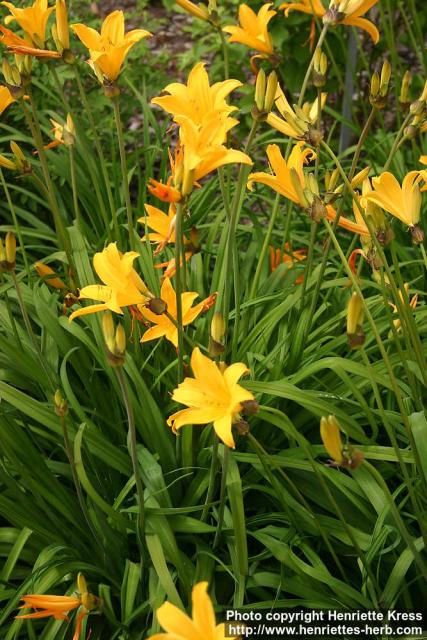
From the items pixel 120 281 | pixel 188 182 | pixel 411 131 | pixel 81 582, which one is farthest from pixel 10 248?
pixel 411 131

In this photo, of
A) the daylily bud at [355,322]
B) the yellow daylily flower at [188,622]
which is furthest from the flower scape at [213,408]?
the yellow daylily flower at [188,622]

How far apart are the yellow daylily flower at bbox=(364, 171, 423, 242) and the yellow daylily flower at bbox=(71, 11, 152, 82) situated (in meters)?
0.72

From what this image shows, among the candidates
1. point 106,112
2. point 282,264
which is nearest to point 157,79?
point 106,112

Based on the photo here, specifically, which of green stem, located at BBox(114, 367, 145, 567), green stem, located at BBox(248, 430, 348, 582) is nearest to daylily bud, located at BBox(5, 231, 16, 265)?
green stem, located at BBox(114, 367, 145, 567)

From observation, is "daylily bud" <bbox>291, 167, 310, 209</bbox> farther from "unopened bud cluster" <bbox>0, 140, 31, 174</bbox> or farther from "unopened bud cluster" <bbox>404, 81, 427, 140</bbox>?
"unopened bud cluster" <bbox>0, 140, 31, 174</bbox>

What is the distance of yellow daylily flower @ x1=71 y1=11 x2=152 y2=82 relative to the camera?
6.02ft

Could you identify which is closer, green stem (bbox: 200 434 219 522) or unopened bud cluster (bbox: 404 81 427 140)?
green stem (bbox: 200 434 219 522)

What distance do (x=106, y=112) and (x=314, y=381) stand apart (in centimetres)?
238

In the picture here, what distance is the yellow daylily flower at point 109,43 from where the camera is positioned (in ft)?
6.02

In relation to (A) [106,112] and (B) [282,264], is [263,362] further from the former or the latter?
(A) [106,112]

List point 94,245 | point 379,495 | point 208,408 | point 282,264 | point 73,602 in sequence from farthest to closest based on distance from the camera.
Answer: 1. point 94,245
2. point 282,264
3. point 379,495
4. point 73,602
5. point 208,408

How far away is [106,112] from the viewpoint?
4.00 m

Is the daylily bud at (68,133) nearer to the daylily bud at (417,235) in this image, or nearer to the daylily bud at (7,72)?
the daylily bud at (7,72)

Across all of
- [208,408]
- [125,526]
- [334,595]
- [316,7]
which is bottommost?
[334,595]
